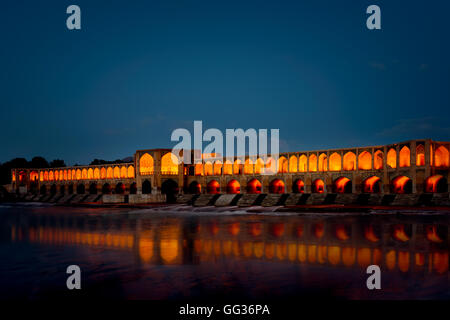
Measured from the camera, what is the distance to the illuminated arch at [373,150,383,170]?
120 feet

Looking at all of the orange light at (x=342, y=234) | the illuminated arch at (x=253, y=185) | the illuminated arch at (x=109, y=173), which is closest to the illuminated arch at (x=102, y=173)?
the illuminated arch at (x=109, y=173)

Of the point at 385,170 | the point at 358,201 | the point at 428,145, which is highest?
the point at 428,145

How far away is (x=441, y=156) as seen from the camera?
105ft

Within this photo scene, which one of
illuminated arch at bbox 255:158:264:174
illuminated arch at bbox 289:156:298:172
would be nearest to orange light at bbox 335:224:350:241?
illuminated arch at bbox 289:156:298:172

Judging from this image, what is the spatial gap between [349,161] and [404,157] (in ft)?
22.2

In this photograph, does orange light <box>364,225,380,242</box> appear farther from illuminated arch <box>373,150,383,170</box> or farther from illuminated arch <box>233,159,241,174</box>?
illuminated arch <box>233,159,241,174</box>

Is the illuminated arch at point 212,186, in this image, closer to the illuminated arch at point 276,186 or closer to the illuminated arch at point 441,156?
the illuminated arch at point 276,186

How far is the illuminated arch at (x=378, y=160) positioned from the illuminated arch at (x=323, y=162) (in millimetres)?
5216

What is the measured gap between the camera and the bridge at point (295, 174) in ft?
104

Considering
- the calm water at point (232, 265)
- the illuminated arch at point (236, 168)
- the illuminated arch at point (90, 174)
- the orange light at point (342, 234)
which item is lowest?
the orange light at point (342, 234)

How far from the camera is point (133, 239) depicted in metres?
12.1

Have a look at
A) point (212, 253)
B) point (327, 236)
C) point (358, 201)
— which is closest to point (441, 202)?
point (358, 201)
